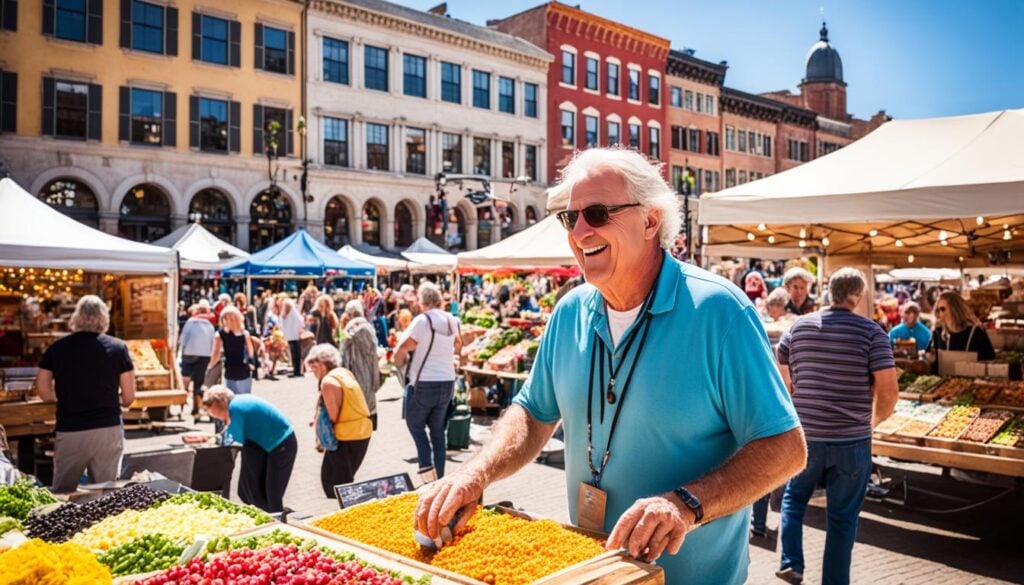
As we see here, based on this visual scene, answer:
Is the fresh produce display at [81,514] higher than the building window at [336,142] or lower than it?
lower

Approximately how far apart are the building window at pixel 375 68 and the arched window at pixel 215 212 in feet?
26.2

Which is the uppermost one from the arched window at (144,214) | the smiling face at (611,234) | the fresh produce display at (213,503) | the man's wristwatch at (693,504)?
the arched window at (144,214)

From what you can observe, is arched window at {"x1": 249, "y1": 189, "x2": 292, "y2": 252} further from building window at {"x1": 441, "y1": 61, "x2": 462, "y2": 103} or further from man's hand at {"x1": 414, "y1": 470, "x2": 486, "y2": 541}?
man's hand at {"x1": 414, "y1": 470, "x2": 486, "y2": 541}

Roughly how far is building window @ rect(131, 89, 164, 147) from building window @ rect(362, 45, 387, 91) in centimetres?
855

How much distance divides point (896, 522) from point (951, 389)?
1802 millimetres

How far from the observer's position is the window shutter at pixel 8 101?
24.8 m

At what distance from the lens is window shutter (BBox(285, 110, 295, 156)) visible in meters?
30.8

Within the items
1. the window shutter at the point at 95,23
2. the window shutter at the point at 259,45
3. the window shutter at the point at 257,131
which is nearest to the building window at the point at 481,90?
the window shutter at the point at 259,45

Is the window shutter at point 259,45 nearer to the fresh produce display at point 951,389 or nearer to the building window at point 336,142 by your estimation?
Result: the building window at point 336,142

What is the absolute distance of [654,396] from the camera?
2318 mm

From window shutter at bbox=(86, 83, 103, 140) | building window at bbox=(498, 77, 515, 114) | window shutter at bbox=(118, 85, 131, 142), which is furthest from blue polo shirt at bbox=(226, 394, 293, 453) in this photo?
building window at bbox=(498, 77, 515, 114)

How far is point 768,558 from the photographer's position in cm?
627

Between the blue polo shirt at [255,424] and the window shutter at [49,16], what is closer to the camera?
the blue polo shirt at [255,424]

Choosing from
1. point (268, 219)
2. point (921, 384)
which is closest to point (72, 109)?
point (268, 219)
